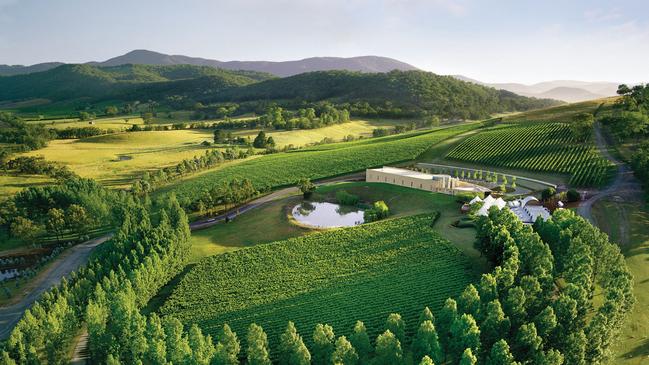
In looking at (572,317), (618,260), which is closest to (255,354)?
(572,317)

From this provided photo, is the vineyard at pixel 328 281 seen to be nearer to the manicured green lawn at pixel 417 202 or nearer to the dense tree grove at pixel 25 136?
the manicured green lawn at pixel 417 202

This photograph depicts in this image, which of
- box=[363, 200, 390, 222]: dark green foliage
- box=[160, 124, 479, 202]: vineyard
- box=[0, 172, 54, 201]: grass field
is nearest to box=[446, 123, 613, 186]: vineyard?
box=[160, 124, 479, 202]: vineyard

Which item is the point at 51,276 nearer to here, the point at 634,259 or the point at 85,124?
the point at 634,259

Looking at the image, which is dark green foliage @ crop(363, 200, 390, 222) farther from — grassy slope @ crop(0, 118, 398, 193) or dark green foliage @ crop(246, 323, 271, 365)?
grassy slope @ crop(0, 118, 398, 193)

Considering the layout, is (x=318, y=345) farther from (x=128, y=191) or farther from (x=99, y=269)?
(x=128, y=191)

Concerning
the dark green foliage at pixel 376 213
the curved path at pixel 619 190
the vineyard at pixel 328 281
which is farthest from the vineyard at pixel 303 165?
the curved path at pixel 619 190

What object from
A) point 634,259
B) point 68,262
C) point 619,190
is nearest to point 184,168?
point 68,262

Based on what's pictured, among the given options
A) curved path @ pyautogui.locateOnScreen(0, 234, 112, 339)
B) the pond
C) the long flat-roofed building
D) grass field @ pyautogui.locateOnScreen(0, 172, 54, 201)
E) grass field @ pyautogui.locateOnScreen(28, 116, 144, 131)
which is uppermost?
grass field @ pyautogui.locateOnScreen(28, 116, 144, 131)
